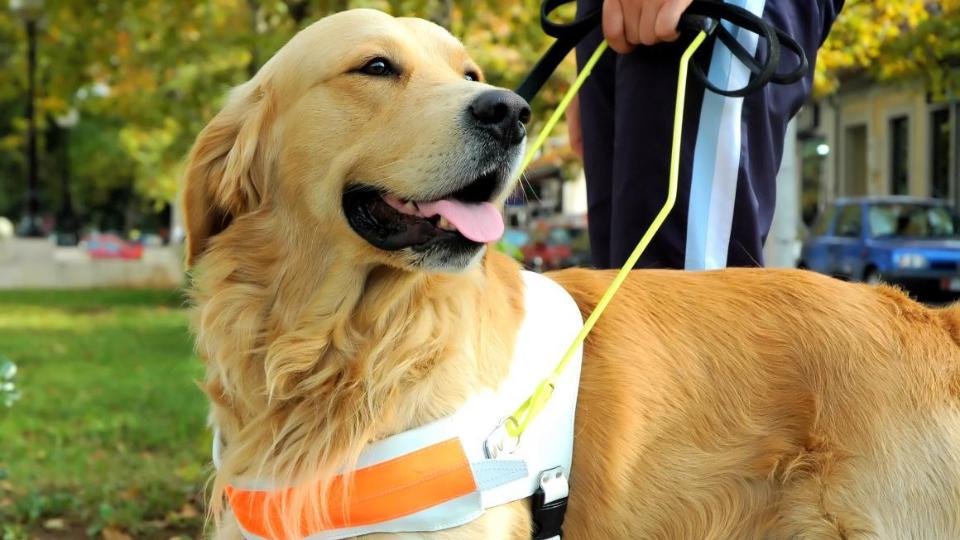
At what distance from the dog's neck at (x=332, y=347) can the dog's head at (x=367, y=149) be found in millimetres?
102

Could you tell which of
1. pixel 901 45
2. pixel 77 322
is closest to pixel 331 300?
pixel 901 45

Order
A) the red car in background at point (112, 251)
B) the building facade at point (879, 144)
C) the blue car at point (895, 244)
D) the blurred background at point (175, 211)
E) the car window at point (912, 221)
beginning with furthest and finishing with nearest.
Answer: the red car in background at point (112, 251)
the building facade at point (879, 144)
the car window at point (912, 221)
the blue car at point (895, 244)
the blurred background at point (175, 211)

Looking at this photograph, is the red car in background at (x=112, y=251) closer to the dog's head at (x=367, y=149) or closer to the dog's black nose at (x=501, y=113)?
the dog's head at (x=367, y=149)

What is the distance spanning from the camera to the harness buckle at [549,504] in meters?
2.34

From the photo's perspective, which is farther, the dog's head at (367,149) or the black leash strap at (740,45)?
the black leash strap at (740,45)

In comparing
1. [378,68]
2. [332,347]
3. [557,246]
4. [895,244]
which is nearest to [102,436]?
[332,347]

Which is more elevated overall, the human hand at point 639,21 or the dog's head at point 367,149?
the human hand at point 639,21

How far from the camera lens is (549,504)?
2338 mm

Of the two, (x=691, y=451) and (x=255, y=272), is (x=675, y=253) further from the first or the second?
(x=255, y=272)

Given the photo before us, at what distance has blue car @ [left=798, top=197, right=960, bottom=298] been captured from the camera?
16828 millimetres

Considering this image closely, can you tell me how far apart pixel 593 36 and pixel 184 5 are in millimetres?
11424

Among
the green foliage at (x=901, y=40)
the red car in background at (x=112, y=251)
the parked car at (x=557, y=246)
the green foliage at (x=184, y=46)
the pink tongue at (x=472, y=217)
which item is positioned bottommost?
the red car in background at (x=112, y=251)

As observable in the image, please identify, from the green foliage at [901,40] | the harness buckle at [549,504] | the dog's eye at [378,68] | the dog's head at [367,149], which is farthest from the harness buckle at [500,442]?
the green foliage at [901,40]

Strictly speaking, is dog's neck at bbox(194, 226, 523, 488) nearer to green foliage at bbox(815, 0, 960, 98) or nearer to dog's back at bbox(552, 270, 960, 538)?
dog's back at bbox(552, 270, 960, 538)
